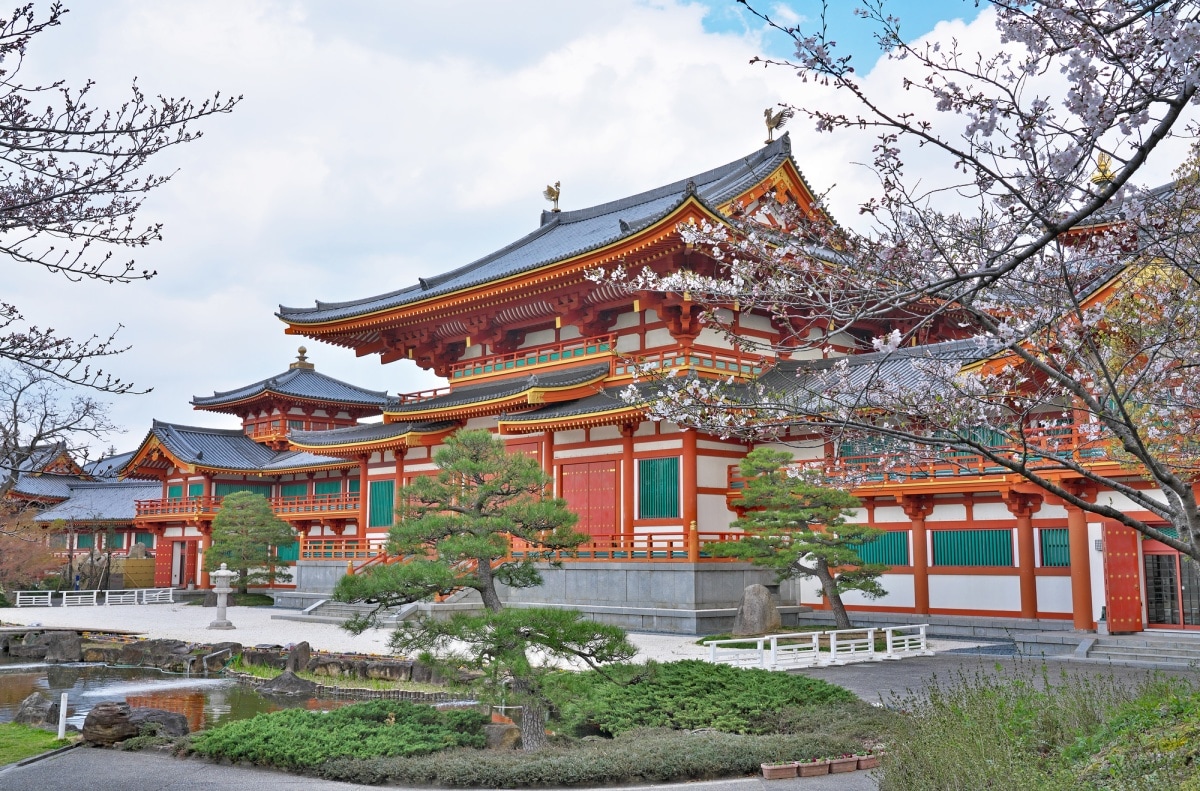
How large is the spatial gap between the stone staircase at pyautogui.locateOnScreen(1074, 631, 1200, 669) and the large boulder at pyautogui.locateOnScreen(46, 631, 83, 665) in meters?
21.3

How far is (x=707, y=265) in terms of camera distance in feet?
80.6

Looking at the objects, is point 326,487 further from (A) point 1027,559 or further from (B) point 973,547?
(A) point 1027,559

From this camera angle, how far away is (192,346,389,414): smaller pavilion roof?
159 ft

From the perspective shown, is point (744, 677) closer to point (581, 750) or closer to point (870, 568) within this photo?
point (581, 750)

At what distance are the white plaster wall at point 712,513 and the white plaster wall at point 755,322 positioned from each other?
459 cm

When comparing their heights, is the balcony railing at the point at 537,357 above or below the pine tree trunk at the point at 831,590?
above

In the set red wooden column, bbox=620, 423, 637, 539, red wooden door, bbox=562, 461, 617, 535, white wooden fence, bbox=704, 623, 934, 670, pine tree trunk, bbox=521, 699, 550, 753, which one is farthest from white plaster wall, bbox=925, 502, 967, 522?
pine tree trunk, bbox=521, 699, 550, 753

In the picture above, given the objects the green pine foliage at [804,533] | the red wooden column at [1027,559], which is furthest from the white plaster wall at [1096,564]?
the green pine foliage at [804,533]

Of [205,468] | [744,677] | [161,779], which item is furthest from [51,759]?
[205,468]

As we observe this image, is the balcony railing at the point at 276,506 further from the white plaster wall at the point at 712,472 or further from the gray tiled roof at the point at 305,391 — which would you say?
the white plaster wall at the point at 712,472

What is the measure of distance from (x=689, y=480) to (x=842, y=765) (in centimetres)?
Result: 1507

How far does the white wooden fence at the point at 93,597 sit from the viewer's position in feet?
126

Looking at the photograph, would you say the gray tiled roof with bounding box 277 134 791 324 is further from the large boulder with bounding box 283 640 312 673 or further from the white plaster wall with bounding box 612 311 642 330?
the large boulder with bounding box 283 640 312 673

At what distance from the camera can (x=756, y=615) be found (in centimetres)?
2091
